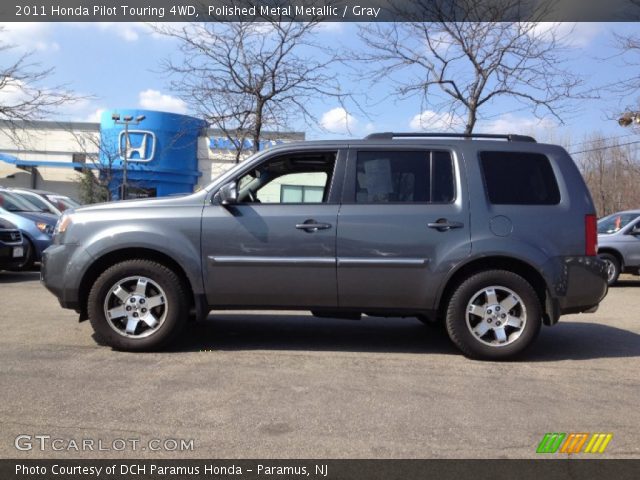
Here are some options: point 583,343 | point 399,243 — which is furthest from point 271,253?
point 583,343

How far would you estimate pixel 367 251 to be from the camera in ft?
16.3

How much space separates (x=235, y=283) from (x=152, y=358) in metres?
0.95

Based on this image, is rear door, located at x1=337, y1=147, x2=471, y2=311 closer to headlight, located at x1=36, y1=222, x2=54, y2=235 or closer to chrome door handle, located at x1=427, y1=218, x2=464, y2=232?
chrome door handle, located at x1=427, y1=218, x2=464, y2=232

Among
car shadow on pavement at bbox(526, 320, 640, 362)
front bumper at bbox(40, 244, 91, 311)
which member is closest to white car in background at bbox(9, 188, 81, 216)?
front bumper at bbox(40, 244, 91, 311)

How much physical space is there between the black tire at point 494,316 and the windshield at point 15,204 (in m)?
10.4

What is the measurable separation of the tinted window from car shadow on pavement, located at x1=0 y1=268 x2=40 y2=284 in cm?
748

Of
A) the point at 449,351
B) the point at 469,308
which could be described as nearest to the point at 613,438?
the point at 469,308

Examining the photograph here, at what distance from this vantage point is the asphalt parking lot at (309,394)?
10.8 ft

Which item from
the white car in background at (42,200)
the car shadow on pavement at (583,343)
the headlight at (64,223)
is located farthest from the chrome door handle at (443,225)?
the white car in background at (42,200)

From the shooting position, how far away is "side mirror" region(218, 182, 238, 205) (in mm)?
4984

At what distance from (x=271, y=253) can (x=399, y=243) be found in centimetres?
110

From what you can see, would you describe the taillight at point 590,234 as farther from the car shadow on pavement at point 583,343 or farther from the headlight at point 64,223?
the headlight at point 64,223

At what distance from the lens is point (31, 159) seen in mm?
37719
